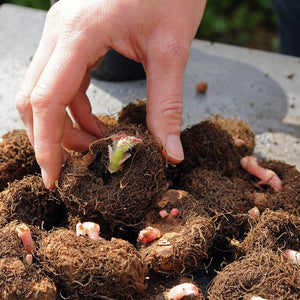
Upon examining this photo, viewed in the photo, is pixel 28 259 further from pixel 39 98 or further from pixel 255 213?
pixel 255 213

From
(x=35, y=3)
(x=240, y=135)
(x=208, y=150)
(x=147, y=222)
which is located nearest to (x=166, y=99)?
(x=208, y=150)

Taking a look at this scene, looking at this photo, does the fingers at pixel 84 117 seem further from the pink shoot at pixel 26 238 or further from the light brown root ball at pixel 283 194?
the light brown root ball at pixel 283 194

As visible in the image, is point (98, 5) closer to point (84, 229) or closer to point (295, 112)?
point (84, 229)

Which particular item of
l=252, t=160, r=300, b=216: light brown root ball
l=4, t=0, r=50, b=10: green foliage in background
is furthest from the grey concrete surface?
l=4, t=0, r=50, b=10: green foliage in background

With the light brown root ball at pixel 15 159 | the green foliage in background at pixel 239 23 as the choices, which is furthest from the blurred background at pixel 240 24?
the light brown root ball at pixel 15 159

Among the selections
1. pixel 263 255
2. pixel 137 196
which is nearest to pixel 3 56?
pixel 137 196
